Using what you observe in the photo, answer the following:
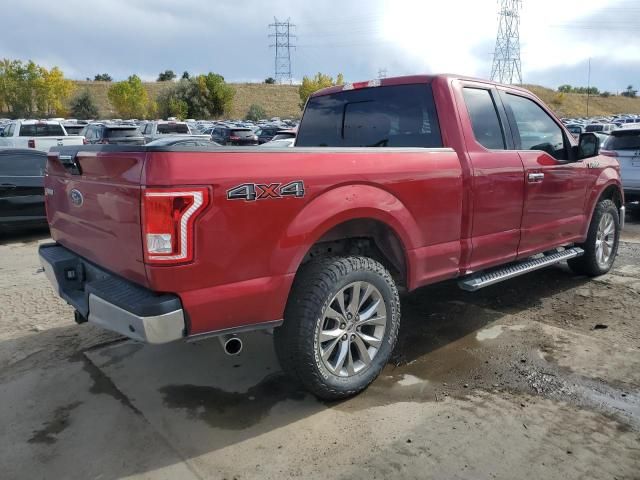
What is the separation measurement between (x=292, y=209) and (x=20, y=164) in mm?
7536

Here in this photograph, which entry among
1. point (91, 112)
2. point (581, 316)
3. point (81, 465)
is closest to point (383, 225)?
point (81, 465)

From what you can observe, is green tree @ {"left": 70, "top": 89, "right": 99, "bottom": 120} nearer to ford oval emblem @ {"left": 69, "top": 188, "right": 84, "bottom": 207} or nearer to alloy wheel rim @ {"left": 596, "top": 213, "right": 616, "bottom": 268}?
alloy wheel rim @ {"left": 596, "top": 213, "right": 616, "bottom": 268}

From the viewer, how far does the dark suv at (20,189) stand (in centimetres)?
846

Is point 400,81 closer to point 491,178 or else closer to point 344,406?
point 491,178

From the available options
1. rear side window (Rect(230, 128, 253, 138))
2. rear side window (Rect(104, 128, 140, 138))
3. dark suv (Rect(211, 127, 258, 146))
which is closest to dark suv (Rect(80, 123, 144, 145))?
rear side window (Rect(104, 128, 140, 138))

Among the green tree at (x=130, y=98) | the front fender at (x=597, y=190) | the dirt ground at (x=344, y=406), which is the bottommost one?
the dirt ground at (x=344, y=406)

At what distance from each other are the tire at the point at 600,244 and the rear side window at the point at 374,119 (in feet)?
9.01

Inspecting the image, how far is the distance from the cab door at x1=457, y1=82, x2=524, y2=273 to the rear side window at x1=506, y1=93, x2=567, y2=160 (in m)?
0.26

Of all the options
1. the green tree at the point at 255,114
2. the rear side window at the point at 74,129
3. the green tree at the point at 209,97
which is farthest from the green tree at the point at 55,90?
the rear side window at the point at 74,129

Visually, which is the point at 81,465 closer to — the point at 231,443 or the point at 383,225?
the point at 231,443

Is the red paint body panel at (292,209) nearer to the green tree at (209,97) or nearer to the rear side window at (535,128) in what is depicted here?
the rear side window at (535,128)

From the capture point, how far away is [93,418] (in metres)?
3.26

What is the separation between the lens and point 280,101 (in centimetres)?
9638

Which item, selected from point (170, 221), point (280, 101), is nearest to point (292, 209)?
point (170, 221)
